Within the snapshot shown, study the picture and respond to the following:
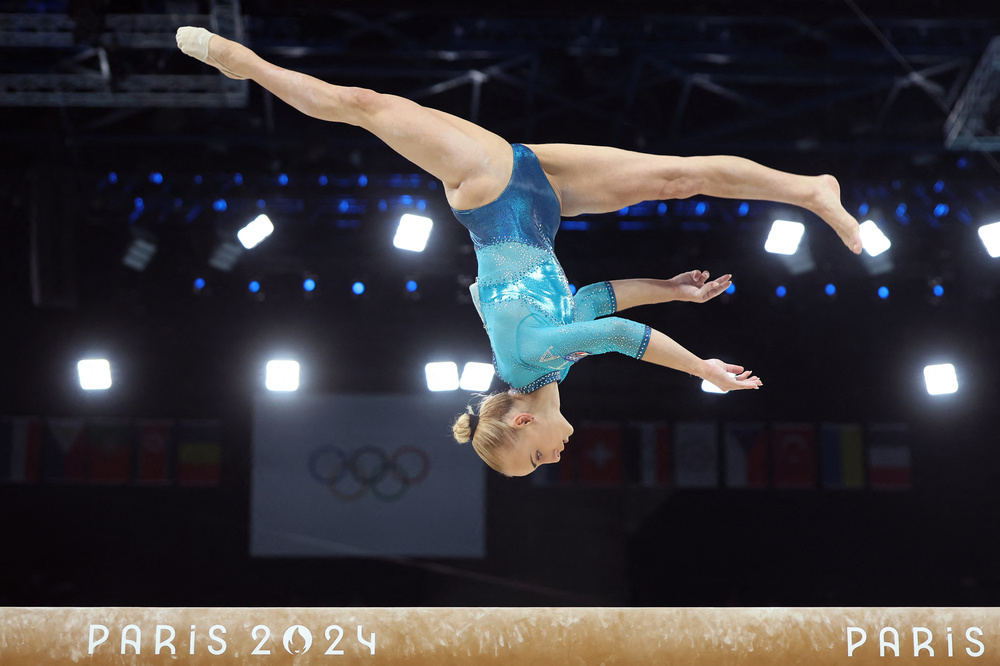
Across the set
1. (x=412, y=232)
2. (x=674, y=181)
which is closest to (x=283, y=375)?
(x=412, y=232)

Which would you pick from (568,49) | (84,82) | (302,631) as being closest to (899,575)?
(568,49)

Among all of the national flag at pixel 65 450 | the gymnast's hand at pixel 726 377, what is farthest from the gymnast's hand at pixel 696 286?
the national flag at pixel 65 450

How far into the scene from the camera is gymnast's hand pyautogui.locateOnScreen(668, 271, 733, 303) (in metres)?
3.21

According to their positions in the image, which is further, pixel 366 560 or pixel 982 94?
pixel 366 560

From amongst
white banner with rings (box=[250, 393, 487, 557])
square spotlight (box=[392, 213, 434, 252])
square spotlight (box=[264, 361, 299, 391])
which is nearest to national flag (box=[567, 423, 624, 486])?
white banner with rings (box=[250, 393, 487, 557])

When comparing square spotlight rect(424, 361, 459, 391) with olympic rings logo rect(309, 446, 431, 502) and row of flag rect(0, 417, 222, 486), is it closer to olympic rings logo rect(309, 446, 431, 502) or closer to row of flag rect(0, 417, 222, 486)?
olympic rings logo rect(309, 446, 431, 502)

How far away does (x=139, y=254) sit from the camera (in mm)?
6602

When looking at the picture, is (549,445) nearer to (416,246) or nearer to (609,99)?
(416,246)

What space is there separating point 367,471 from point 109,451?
2187 millimetres

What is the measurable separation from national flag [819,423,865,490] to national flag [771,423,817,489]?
98 mm

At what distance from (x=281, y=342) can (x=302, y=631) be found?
13.6 feet

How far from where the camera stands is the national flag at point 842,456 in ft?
24.5

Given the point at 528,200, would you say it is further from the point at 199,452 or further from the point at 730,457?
the point at 199,452

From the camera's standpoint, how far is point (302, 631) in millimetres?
3527
